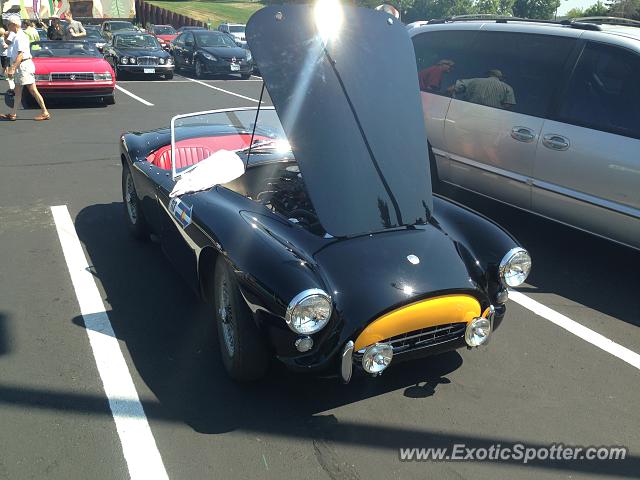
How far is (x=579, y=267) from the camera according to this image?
5180mm

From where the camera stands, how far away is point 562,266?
5.19m

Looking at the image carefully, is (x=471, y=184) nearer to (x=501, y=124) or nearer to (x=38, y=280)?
(x=501, y=124)

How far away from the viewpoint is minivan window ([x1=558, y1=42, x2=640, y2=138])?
4688 mm

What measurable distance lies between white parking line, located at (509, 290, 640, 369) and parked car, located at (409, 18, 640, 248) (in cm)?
93

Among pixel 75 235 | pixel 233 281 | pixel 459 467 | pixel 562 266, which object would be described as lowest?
pixel 75 235

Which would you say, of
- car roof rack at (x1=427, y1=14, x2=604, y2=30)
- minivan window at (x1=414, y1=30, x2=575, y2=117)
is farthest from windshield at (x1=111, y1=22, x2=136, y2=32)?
minivan window at (x1=414, y1=30, x2=575, y2=117)

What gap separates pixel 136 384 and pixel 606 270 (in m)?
3.88

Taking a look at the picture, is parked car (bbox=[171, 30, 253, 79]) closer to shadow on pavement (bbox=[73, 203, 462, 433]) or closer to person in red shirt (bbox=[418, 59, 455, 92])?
person in red shirt (bbox=[418, 59, 455, 92])

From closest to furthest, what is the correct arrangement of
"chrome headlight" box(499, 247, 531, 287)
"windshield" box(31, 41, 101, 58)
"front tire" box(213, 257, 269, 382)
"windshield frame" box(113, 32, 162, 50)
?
"front tire" box(213, 257, 269, 382)
"chrome headlight" box(499, 247, 531, 287)
"windshield" box(31, 41, 101, 58)
"windshield frame" box(113, 32, 162, 50)

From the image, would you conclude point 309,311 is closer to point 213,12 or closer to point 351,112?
point 351,112

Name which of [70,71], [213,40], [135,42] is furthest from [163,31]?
[70,71]

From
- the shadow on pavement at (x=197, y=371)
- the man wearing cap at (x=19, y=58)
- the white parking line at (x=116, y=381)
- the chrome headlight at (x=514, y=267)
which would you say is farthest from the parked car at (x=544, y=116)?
the man wearing cap at (x=19, y=58)

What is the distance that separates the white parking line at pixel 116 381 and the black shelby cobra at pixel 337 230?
1.83ft

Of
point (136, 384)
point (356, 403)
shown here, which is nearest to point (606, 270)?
point (356, 403)
